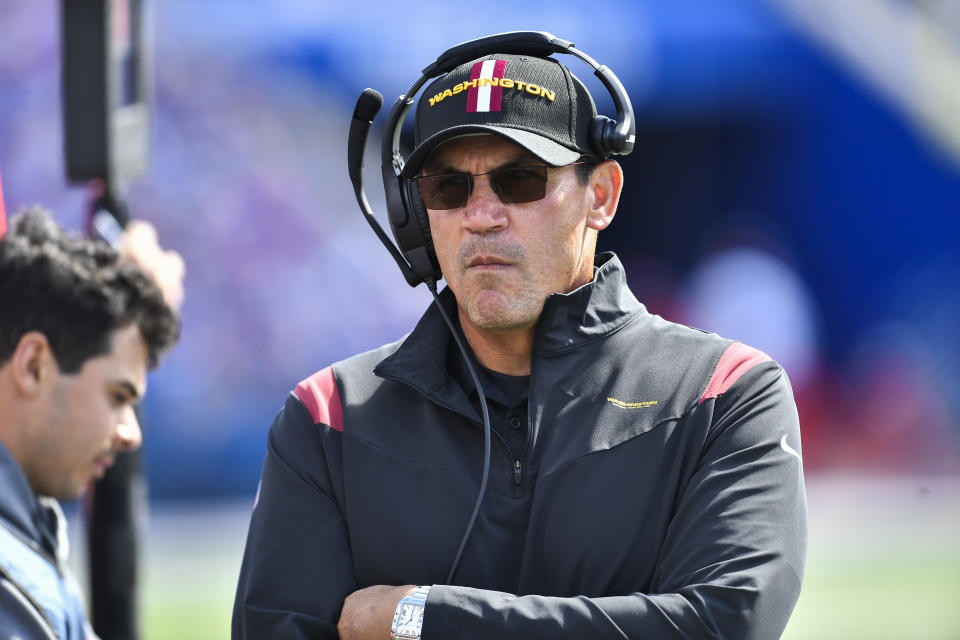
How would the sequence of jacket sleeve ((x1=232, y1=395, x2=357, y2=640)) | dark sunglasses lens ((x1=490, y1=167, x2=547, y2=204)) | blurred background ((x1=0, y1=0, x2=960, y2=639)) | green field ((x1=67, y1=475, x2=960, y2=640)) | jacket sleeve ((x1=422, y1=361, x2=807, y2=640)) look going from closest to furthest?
jacket sleeve ((x1=422, y1=361, x2=807, y2=640)) → jacket sleeve ((x1=232, y1=395, x2=357, y2=640)) → dark sunglasses lens ((x1=490, y1=167, x2=547, y2=204)) → green field ((x1=67, y1=475, x2=960, y2=640)) → blurred background ((x1=0, y1=0, x2=960, y2=639))

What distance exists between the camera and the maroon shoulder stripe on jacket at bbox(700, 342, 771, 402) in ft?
6.79

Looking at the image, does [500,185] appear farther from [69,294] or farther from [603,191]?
[69,294]

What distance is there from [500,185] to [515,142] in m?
0.12

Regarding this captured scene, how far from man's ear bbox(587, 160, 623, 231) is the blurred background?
667 centimetres

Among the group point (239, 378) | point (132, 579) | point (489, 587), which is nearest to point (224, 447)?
point (239, 378)

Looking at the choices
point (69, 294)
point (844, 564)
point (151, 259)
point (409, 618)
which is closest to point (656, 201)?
point (844, 564)

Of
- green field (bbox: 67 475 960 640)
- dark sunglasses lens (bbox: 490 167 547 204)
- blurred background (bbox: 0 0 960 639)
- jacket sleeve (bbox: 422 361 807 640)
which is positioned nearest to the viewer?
jacket sleeve (bbox: 422 361 807 640)

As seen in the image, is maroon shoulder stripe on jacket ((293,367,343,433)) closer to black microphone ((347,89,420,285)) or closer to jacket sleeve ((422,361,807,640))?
black microphone ((347,89,420,285))

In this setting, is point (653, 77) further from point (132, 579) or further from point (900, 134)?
point (132, 579)

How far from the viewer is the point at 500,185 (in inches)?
83.9

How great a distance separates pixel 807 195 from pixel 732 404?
924 cm

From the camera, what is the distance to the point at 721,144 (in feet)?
36.2

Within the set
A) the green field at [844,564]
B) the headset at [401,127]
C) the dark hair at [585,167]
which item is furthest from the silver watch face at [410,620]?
the green field at [844,564]

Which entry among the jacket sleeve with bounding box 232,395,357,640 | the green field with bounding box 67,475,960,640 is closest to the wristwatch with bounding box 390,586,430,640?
the jacket sleeve with bounding box 232,395,357,640
